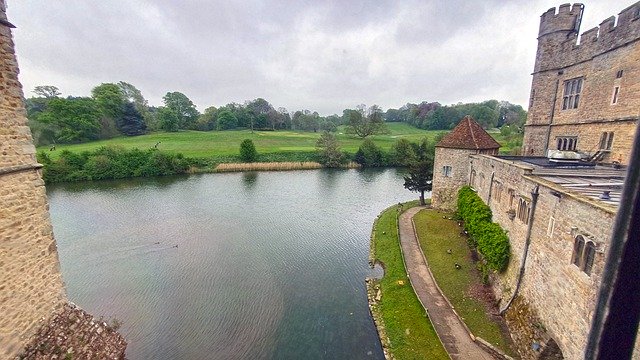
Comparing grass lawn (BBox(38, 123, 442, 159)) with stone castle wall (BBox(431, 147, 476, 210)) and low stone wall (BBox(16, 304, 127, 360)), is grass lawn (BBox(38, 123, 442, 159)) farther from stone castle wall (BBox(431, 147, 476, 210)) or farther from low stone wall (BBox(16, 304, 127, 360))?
low stone wall (BBox(16, 304, 127, 360))

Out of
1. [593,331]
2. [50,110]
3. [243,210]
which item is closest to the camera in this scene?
[593,331]

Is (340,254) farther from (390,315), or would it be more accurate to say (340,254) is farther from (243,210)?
(243,210)

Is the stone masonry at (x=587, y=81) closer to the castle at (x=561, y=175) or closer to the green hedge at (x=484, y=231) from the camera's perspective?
the castle at (x=561, y=175)

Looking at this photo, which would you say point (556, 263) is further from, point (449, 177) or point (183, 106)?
point (183, 106)

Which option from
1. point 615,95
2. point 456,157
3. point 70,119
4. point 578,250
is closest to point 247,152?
point 456,157

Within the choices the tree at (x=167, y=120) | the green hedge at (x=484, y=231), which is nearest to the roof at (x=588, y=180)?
the green hedge at (x=484, y=231)

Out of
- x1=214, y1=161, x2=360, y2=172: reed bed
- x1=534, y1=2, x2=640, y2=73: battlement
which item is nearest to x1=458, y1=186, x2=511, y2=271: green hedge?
x1=534, y1=2, x2=640, y2=73: battlement

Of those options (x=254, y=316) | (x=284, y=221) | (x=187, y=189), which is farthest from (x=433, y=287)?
(x=187, y=189)

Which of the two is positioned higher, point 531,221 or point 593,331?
point 593,331
